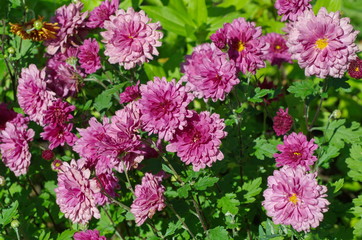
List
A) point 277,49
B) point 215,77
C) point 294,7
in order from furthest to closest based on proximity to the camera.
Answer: point 277,49, point 294,7, point 215,77

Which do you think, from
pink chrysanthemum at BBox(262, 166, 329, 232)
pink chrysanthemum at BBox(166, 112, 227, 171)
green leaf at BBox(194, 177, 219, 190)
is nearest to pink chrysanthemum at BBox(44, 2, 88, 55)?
pink chrysanthemum at BBox(166, 112, 227, 171)

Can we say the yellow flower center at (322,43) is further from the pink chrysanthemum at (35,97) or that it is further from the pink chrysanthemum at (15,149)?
the pink chrysanthemum at (15,149)

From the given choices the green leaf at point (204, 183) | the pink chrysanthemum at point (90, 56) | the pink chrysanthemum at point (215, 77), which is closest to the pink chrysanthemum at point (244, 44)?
the pink chrysanthemum at point (215, 77)

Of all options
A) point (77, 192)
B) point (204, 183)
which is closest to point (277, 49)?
point (204, 183)

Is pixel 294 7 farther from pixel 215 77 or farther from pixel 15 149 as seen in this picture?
pixel 15 149

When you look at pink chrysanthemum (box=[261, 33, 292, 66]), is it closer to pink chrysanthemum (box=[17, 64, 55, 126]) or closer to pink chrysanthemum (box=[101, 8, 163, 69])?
pink chrysanthemum (box=[101, 8, 163, 69])

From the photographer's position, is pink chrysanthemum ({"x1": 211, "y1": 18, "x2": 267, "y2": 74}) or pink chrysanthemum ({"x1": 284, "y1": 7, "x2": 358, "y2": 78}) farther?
pink chrysanthemum ({"x1": 211, "y1": 18, "x2": 267, "y2": 74})
